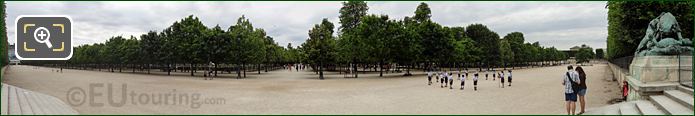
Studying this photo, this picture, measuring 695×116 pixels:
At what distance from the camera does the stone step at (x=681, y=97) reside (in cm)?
1009

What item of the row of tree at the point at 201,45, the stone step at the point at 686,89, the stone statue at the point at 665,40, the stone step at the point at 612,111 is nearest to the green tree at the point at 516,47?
the row of tree at the point at 201,45

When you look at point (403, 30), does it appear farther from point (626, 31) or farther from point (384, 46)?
point (626, 31)

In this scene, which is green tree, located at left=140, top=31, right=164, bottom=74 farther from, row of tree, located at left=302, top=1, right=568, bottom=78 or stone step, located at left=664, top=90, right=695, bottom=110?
stone step, located at left=664, top=90, right=695, bottom=110

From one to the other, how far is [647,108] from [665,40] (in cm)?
465

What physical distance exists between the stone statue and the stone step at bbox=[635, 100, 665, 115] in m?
2.74

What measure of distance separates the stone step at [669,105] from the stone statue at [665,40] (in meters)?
2.39

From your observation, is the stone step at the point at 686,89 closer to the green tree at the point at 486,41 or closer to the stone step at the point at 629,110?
the stone step at the point at 629,110

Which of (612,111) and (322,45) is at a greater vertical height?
(322,45)

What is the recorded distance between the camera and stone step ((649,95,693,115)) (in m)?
9.54

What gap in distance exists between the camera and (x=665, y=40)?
45.6 ft

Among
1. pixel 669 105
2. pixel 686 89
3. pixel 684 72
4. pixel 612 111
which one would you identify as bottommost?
pixel 612 111

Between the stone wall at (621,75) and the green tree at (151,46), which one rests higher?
the green tree at (151,46)

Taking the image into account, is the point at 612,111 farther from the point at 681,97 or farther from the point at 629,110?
the point at 681,97

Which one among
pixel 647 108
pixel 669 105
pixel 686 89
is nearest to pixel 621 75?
pixel 686 89
